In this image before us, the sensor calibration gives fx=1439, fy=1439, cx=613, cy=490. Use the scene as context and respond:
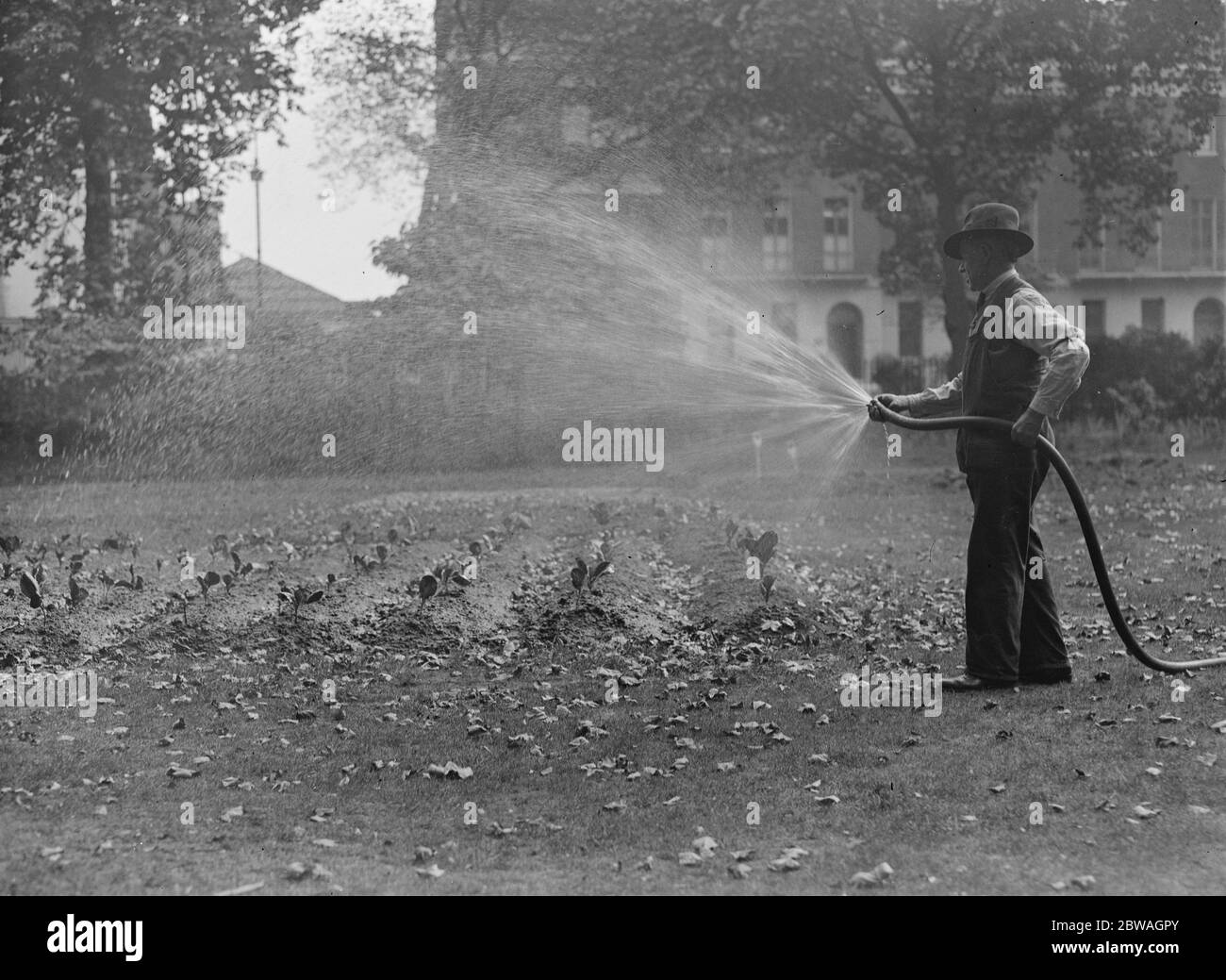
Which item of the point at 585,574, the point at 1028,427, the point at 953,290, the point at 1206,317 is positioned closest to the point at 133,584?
the point at 585,574

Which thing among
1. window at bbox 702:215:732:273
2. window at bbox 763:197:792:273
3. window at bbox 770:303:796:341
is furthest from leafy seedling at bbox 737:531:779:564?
window at bbox 763:197:792:273

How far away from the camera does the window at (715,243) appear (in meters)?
25.5

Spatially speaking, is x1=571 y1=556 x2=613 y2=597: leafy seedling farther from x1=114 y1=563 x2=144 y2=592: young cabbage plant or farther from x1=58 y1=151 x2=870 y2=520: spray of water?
x1=58 y1=151 x2=870 y2=520: spray of water

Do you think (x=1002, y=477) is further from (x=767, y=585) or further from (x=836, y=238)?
(x=836, y=238)

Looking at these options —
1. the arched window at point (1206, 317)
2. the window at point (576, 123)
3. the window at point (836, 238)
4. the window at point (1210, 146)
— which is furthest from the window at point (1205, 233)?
the window at point (576, 123)

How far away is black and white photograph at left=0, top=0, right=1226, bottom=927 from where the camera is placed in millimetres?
5484

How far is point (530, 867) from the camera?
16.6ft

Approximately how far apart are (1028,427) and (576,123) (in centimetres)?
1963

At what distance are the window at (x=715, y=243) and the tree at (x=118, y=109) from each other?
27.3 ft

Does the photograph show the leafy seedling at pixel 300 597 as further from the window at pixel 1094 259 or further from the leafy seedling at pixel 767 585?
the window at pixel 1094 259

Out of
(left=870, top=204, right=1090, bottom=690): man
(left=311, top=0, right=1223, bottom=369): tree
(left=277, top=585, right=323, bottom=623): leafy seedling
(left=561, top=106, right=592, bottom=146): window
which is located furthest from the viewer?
(left=561, top=106, right=592, bottom=146): window

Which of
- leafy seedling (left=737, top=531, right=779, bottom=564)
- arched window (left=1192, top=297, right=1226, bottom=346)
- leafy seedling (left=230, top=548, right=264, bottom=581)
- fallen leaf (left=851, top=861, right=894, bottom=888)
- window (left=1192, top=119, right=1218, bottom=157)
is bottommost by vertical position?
fallen leaf (left=851, top=861, right=894, bottom=888)

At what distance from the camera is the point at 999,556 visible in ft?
24.4

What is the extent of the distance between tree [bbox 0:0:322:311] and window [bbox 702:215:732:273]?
27.3 ft
